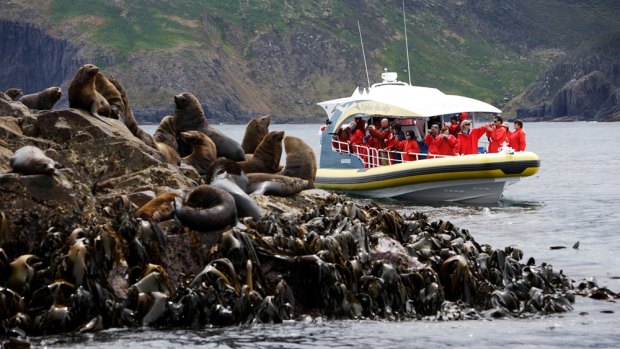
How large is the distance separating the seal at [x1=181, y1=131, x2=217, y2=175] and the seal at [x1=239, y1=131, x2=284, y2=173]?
57 centimetres

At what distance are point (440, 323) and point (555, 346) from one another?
4.77 ft

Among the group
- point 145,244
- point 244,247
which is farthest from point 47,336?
point 244,247

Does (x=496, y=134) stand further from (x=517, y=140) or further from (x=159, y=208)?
(x=159, y=208)

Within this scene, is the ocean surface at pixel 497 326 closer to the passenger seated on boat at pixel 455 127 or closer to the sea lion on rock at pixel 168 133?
the passenger seated on boat at pixel 455 127

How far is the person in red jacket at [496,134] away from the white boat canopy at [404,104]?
578 mm

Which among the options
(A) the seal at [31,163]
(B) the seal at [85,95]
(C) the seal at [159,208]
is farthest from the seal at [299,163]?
(A) the seal at [31,163]

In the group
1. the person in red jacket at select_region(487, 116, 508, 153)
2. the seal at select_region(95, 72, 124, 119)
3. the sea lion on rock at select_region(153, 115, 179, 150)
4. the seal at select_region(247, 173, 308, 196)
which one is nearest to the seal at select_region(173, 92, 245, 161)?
the sea lion on rock at select_region(153, 115, 179, 150)

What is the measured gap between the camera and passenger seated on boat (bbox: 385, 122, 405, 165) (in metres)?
29.9

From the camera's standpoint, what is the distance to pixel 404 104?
29.9 meters

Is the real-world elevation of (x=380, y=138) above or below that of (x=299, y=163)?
above

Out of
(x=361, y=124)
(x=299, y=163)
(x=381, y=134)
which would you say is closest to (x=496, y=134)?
(x=381, y=134)

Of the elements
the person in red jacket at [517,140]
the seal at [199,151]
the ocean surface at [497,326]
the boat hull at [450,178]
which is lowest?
the ocean surface at [497,326]

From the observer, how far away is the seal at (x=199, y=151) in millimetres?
18344

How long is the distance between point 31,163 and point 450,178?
53.6 ft
